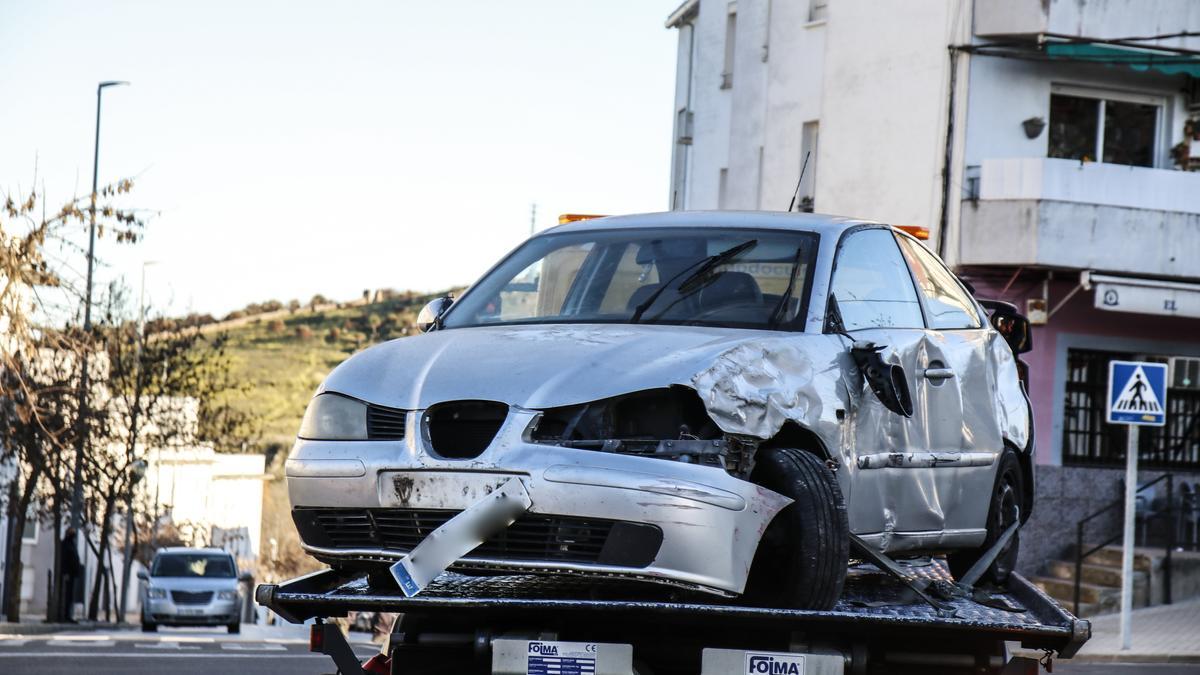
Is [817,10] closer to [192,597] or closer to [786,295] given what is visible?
[192,597]

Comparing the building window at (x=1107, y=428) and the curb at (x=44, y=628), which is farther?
the building window at (x=1107, y=428)

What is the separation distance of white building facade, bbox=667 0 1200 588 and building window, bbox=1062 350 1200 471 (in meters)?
0.03

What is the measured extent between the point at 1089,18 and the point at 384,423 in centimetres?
2286

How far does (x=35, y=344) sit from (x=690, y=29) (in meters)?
21.1

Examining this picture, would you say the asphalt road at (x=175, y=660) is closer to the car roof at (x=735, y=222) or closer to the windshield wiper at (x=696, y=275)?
the car roof at (x=735, y=222)

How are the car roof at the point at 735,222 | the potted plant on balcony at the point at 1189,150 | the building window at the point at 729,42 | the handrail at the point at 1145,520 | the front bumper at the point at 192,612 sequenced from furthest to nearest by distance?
1. the building window at the point at 729,42
2. the front bumper at the point at 192,612
3. the potted plant on balcony at the point at 1189,150
4. the handrail at the point at 1145,520
5. the car roof at the point at 735,222

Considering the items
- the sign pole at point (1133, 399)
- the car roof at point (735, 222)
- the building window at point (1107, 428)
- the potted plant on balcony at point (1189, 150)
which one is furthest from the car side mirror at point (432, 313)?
the potted plant on balcony at point (1189, 150)

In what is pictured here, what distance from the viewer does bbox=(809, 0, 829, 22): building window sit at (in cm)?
3250

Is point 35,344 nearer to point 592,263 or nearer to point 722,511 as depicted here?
point 592,263

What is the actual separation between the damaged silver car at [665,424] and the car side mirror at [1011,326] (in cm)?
141

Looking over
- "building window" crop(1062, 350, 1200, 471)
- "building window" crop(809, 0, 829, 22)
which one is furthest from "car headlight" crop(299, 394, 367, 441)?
"building window" crop(809, 0, 829, 22)

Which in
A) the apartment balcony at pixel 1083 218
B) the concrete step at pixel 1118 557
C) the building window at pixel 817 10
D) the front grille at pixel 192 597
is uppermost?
the building window at pixel 817 10

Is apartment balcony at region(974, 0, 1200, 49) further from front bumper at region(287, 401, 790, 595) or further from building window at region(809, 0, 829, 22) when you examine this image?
front bumper at region(287, 401, 790, 595)

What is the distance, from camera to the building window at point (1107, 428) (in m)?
28.5
